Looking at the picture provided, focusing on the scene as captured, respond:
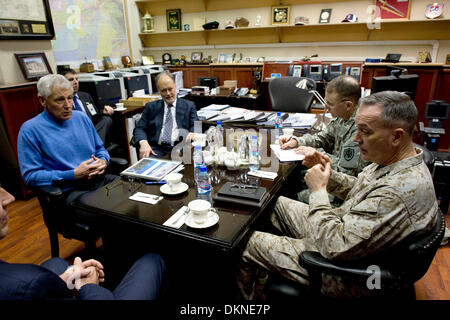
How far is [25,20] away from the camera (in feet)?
9.43

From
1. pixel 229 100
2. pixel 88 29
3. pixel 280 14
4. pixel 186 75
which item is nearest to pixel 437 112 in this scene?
pixel 229 100

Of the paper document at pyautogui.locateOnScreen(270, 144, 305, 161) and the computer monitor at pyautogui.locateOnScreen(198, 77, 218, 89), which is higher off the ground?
the computer monitor at pyautogui.locateOnScreen(198, 77, 218, 89)

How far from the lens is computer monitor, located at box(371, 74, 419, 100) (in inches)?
103

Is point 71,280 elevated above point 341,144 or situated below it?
below

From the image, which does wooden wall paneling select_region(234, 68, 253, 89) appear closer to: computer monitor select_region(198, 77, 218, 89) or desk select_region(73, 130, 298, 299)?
computer monitor select_region(198, 77, 218, 89)

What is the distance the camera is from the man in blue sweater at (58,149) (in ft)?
5.73

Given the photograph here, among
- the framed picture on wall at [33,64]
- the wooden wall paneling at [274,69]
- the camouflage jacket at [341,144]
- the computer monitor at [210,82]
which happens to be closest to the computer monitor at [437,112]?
the camouflage jacket at [341,144]

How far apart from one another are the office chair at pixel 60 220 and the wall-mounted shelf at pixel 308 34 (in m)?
4.43

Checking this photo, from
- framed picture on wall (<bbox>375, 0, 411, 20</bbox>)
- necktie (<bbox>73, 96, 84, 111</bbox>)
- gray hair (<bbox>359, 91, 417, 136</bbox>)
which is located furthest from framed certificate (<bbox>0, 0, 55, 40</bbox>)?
framed picture on wall (<bbox>375, 0, 411, 20</bbox>)

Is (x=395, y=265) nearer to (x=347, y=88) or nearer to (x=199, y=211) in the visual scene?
(x=199, y=211)

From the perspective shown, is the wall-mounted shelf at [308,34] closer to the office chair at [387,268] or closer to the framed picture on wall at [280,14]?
the framed picture on wall at [280,14]

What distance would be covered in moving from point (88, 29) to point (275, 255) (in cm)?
484

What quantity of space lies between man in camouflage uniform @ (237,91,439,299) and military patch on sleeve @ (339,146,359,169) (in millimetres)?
431

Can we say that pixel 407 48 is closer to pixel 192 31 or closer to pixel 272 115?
pixel 272 115
